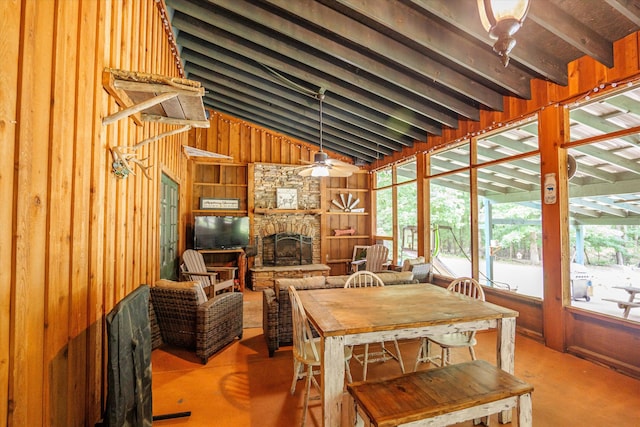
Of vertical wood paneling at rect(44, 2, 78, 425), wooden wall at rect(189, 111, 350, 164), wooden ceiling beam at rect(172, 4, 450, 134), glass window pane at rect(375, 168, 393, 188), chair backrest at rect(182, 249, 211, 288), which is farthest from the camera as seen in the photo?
glass window pane at rect(375, 168, 393, 188)

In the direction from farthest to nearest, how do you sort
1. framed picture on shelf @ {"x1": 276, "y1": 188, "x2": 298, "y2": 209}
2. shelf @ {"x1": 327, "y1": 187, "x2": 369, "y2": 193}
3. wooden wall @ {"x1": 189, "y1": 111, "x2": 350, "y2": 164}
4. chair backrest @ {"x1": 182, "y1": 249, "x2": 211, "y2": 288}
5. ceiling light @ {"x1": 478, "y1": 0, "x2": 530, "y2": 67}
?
1. shelf @ {"x1": 327, "y1": 187, "x2": 369, "y2": 193}
2. framed picture on shelf @ {"x1": 276, "y1": 188, "x2": 298, "y2": 209}
3. wooden wall @ {"x1": 189, "y1": 111, "x2": 350, "y2": 164}
4. chair backrest @ {"x1": 182, "y1": 249, "x2": 211, "y2": 288}
5. ceiling light @ {"x1": 478, "y1": 0, "x2": 530, "y2": 67}

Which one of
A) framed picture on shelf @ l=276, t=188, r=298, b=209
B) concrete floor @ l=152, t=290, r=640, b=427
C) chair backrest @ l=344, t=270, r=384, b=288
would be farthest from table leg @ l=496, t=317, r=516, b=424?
framed picture on shelf @ l=276, t=188, r=298, b=209

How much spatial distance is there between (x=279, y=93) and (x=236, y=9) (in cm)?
169

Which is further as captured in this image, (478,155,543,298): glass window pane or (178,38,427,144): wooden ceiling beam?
(478,155,543,298): glass window pane

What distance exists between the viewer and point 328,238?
7.10 meters

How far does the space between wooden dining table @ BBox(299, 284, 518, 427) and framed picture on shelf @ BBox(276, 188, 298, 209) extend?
441cm

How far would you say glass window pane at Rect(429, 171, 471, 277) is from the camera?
6734 mm

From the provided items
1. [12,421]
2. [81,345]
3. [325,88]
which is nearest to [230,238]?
[325,88]

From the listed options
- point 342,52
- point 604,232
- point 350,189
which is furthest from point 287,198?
point 604,232

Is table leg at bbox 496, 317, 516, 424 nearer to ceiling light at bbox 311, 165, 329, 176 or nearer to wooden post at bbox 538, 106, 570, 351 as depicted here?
wooden post at bbox 538, 106, 570, 351

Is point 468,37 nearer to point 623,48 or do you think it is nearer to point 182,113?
point 623,48

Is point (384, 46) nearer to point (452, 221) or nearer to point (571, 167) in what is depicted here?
point (571, 167)

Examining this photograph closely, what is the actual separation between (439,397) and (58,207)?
2096 millimetres

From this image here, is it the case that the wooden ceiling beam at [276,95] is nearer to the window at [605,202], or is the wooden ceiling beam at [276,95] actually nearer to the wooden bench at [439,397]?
the window at [605,202]
